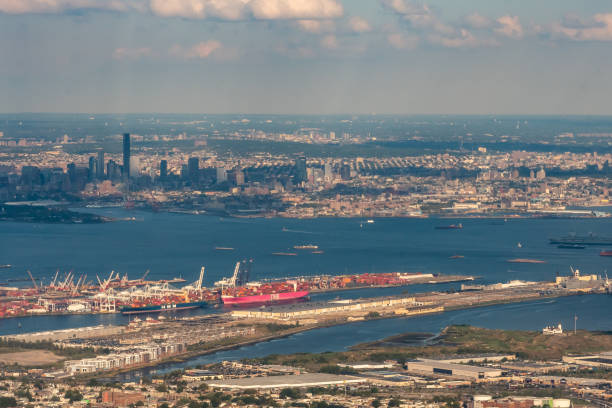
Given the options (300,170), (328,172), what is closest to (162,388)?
(328,172)

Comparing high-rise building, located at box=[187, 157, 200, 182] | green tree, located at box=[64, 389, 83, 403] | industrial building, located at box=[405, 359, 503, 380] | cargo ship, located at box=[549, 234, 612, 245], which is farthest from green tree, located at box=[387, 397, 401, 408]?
high-rise building, located at box=[187, 157, 200, 182]

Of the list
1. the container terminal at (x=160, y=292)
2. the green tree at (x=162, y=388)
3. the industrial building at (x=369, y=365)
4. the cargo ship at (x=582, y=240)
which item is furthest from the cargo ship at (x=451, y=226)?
the green tree at (x=162, y=388)

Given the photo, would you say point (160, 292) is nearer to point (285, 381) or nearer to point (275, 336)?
point (275, 336)

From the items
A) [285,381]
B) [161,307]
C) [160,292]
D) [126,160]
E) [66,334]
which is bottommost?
[161,307]

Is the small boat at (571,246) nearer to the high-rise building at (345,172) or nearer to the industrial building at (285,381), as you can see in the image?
the industrial building at (285,381)

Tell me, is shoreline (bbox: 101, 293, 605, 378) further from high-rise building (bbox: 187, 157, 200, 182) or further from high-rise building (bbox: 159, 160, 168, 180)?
high-rise building (bbox: 159, 160, 168, 180)

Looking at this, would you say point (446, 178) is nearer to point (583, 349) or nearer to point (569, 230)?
point (569, 230)
